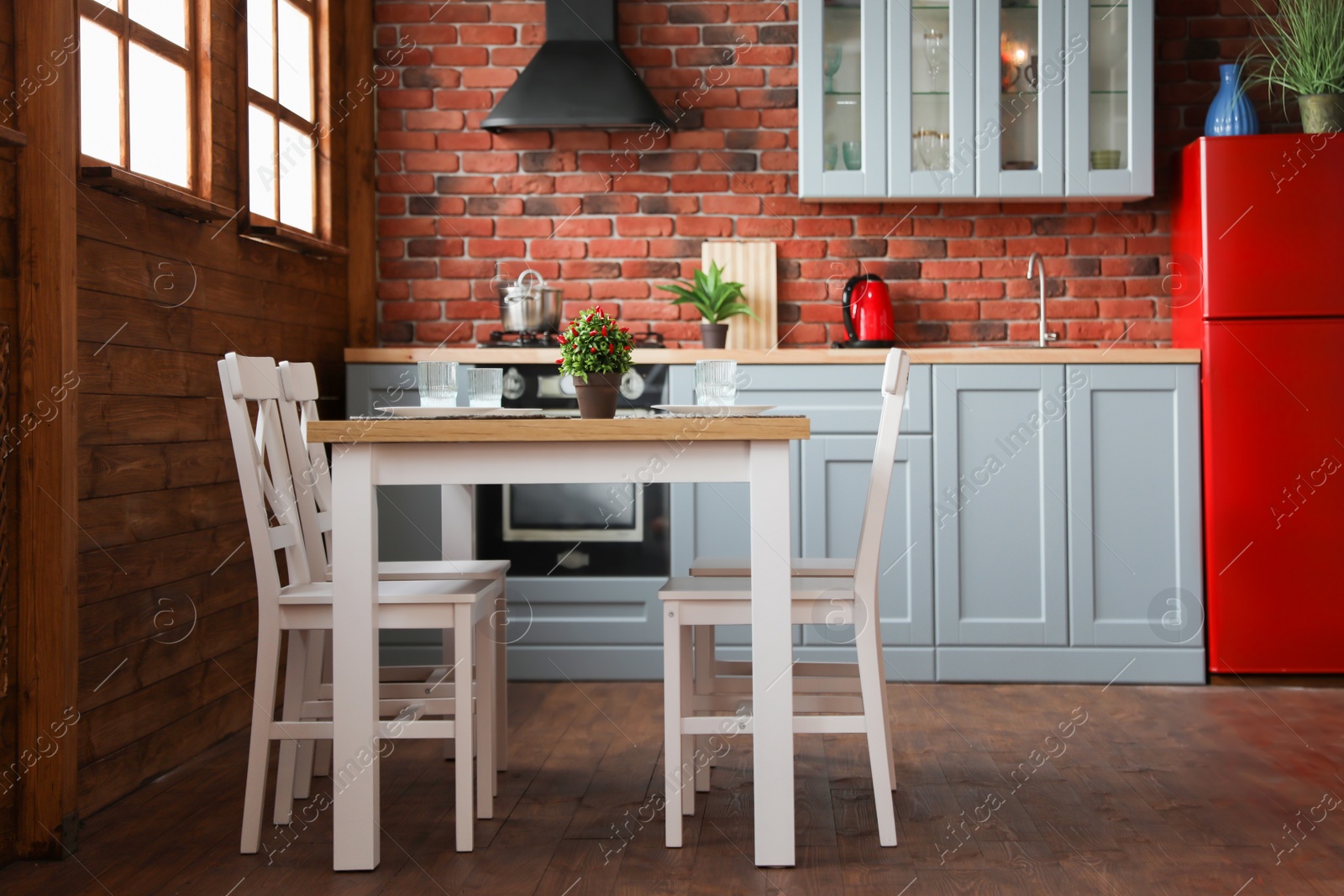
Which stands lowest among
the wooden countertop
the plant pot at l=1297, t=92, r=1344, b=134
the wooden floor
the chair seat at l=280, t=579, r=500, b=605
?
the wooden floor

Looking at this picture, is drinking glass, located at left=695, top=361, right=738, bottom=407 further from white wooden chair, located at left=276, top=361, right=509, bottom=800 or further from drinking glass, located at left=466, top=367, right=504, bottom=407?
white wooden chair, located at left=276, top=361, right=509, bottom=800

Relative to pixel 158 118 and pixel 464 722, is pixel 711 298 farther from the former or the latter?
pixel 464 722

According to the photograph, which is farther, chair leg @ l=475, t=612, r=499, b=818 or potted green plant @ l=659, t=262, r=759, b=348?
potted green plant @ l=659, t=262, r=759, b=348

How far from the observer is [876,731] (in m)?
2.02

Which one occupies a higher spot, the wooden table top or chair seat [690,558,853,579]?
the wooden table top

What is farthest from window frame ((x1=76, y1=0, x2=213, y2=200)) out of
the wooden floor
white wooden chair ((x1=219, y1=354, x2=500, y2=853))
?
the wooden floor

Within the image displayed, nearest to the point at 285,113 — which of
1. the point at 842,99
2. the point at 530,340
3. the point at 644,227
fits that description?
the point at 530,340

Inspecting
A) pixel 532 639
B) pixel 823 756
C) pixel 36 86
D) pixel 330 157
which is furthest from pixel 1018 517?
pixel 36 86

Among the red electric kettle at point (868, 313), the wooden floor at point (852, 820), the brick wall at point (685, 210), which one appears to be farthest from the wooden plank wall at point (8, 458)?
the red electric kettle at point (868, 313)

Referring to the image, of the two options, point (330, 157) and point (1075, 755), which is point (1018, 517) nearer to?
point (1075, 755)

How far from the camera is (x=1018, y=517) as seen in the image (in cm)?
330

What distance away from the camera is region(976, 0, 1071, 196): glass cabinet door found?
3426mm

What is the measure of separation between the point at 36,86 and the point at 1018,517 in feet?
8.53

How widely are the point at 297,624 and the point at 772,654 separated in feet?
2.76
